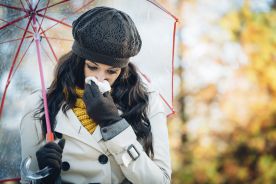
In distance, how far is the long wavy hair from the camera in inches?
102

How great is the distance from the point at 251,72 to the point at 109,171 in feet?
18.3

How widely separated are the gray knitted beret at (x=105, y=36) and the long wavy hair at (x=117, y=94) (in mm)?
156

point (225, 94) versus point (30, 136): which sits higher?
point (30, 136)

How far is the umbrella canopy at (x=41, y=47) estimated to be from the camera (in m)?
2.71

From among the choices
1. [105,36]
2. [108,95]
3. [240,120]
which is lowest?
[240,120]

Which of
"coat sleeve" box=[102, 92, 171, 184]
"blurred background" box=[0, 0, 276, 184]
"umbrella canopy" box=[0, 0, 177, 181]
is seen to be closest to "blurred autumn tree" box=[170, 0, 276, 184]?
"blurred background" box=[0, 0, 276, 184]

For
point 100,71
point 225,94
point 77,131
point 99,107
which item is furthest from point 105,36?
point 225,94

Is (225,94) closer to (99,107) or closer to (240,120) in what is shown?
(240,120)

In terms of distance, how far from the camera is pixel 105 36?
2443 millimetres

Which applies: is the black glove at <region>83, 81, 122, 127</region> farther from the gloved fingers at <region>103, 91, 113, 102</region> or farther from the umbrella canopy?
the umbrella canopy

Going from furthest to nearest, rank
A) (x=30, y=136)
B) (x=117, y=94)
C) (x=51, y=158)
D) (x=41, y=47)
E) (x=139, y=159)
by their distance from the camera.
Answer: (x=41, y=47) < (x=117, y=94) < (x=30, y=136) < (x=139, y=159) < (x=51, y=158)

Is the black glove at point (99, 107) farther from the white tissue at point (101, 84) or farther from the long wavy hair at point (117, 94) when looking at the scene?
the long wavy hair at point (117, 94)

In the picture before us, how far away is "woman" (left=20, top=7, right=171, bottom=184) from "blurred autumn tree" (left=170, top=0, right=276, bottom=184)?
5.28 m

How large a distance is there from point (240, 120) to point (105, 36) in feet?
19.3
